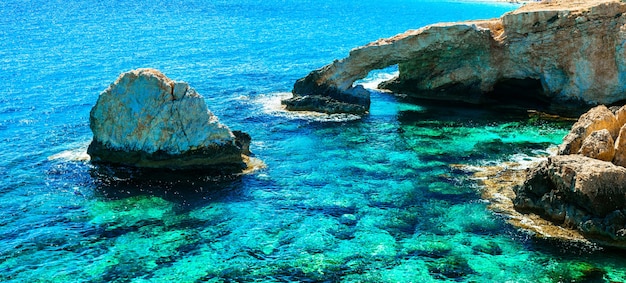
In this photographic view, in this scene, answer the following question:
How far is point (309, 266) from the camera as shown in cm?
2197

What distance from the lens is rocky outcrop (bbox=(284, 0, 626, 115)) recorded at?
3888 centimetres

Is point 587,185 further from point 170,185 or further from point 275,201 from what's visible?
point 170,185

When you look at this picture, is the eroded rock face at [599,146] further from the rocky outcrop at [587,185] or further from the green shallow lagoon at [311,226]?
the green shallow lagoon at [311,226]

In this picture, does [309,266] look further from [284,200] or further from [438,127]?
[438,127]

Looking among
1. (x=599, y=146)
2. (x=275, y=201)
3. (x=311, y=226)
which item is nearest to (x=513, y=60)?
(x=599, y=146)

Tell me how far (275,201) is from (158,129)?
7699 mm

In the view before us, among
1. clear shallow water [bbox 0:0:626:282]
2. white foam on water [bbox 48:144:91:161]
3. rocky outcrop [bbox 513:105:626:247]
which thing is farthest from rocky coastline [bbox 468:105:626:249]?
white foam on water [bbox 48:144:91:161]

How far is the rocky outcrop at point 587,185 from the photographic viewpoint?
23.2 m

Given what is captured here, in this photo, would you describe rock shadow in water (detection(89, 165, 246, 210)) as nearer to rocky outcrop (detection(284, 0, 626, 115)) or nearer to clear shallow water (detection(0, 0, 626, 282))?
clear shallow water (detection(0, 0, 626, 282))

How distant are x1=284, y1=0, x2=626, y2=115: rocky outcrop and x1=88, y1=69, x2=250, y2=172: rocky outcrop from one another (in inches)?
495

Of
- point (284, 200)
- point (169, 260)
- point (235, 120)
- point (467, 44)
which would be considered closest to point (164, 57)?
point (235, 120)

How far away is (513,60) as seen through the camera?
1649 inches

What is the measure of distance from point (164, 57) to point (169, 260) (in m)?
42.2

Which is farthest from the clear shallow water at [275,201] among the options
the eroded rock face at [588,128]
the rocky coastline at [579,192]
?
the eroded rock face at [588,128]
